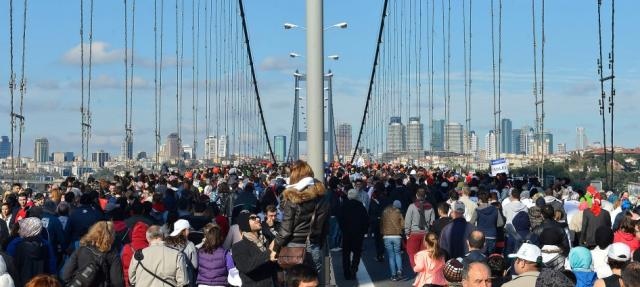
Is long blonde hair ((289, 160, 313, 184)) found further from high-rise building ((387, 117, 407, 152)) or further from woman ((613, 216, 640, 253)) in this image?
high-rise building ((387, 117, 407, 152))

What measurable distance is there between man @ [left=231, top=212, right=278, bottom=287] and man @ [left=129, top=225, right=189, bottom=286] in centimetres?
53

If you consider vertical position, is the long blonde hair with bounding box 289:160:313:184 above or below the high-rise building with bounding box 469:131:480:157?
below

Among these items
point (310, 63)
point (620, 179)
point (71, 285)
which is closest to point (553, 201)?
point (310, 63)

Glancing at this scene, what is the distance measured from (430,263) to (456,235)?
2519 mm

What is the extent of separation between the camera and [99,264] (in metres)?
8.60

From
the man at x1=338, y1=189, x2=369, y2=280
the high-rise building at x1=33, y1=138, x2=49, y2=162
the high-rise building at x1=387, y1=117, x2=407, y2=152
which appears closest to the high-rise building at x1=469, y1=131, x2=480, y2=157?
the high-rise building at x1=387, y1=117, x2=407, y2=152

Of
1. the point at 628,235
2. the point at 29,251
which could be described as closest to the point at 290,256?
the point at 29,251

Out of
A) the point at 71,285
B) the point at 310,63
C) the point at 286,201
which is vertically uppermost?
the point at 310,63

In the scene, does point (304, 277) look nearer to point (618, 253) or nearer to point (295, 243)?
point (295, 243)

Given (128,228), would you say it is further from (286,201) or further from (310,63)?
(286,201)

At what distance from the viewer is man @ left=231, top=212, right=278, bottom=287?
8.35 metres

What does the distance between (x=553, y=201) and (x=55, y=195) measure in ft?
23.2

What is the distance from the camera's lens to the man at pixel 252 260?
27.4ft

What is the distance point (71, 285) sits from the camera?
27.7ft
